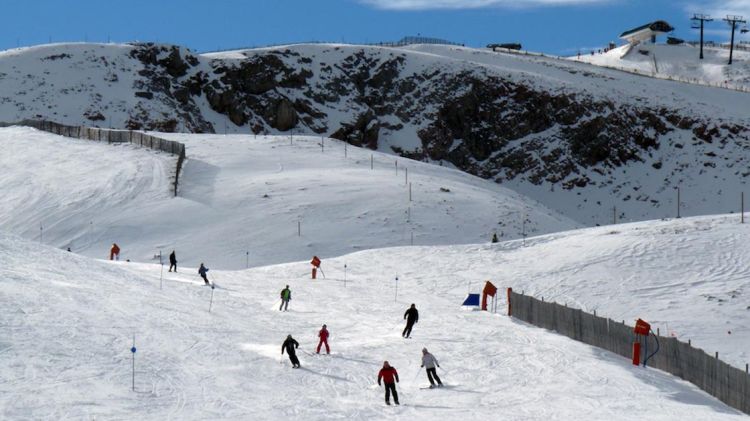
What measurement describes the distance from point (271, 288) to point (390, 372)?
1626cm

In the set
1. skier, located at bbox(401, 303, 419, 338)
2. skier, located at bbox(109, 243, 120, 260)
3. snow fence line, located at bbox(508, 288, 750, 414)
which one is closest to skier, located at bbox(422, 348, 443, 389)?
skier, located at bbox(401, 303, 419, 338)

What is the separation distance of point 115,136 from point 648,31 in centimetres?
8394

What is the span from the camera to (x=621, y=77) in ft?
325

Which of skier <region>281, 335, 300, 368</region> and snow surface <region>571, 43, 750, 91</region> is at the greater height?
snow surface <region>571, 43, 750, 91</region>

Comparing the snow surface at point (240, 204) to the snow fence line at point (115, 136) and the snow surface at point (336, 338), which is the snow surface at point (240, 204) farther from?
the snow surface at point (336, 338)

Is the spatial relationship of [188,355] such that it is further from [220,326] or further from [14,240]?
[14,240]

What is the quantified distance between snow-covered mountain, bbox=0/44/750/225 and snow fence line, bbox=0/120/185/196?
10.8m

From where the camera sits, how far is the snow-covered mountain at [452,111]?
77000 mm

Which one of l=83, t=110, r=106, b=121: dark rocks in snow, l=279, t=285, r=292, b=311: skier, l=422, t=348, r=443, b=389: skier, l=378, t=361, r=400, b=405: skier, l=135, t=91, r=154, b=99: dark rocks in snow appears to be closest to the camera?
l=378, t=361, r=400, b=405: skier

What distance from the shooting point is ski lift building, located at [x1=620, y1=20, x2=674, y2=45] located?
122250mm

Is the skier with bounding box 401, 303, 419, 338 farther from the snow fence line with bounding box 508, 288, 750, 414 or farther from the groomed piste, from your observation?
the snow fence line with bounding box 508, 288, 750, 414

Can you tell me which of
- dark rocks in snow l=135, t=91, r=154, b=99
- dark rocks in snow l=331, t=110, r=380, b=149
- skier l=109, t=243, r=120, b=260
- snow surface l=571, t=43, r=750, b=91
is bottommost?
skier l=109, t=243, r=120, b=260

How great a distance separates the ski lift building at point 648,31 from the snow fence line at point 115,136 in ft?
266

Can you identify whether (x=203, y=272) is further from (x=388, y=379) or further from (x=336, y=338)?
(x=388, y=379)
